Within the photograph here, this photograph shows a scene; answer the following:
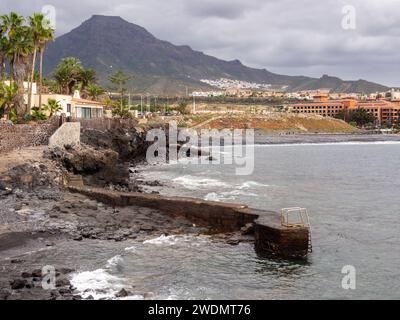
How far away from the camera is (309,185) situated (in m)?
44.4

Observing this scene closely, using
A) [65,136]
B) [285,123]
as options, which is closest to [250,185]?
[65,136]

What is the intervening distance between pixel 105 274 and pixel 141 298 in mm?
2713

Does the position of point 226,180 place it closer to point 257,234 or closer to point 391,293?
point 257,234

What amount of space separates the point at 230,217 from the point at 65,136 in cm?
2085

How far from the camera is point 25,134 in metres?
40.0

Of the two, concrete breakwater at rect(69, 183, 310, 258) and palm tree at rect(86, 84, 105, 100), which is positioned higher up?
palm tree at rect(86, 84, 105, 100)

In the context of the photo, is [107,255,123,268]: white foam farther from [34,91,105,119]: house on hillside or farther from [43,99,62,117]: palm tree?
[43,99,62,117]: palm tree

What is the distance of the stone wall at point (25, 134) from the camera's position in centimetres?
3775

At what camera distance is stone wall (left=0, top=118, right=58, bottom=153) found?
37750 mm

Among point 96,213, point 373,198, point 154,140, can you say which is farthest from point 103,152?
point 154,140

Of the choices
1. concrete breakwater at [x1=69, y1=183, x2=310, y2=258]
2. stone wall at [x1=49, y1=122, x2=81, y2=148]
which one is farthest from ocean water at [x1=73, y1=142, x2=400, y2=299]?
stone wall at [x1=49, y1=122, x2=81, y2=148]

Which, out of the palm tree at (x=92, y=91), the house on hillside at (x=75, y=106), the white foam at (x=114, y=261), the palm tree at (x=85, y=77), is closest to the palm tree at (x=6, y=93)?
the house on hillside at (x=75, y=106)

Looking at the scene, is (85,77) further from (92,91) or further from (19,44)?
(19,44)

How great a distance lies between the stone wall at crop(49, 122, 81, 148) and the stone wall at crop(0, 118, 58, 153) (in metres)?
2.69
